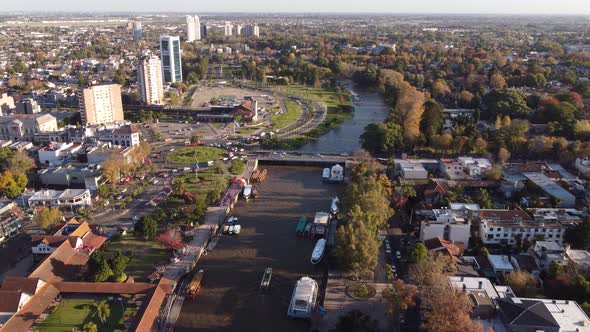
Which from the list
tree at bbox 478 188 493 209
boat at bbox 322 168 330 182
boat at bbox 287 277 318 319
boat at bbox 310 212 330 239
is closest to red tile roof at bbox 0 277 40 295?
boat at bbox 287 277 318 319

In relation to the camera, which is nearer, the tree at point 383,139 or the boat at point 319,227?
the boat at point 319,227

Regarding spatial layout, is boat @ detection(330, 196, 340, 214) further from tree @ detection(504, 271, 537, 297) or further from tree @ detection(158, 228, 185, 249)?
tree @ detection(504, 271, 537, 297)

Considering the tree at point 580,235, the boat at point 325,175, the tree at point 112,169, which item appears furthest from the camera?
the boat at point 325,175

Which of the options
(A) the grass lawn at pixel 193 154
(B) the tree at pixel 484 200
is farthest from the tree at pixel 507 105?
(A) the grass lawn at pixel 193 154

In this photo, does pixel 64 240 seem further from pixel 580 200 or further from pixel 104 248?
pixel 580 200

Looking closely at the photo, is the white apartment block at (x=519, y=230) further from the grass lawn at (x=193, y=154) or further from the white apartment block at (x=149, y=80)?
the white apartment block at (x=149, y=80)

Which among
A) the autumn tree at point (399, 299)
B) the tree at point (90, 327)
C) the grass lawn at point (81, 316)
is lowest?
the grass lawn at point (81, 316)

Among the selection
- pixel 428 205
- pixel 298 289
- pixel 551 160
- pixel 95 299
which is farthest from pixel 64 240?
pixel 551 160
